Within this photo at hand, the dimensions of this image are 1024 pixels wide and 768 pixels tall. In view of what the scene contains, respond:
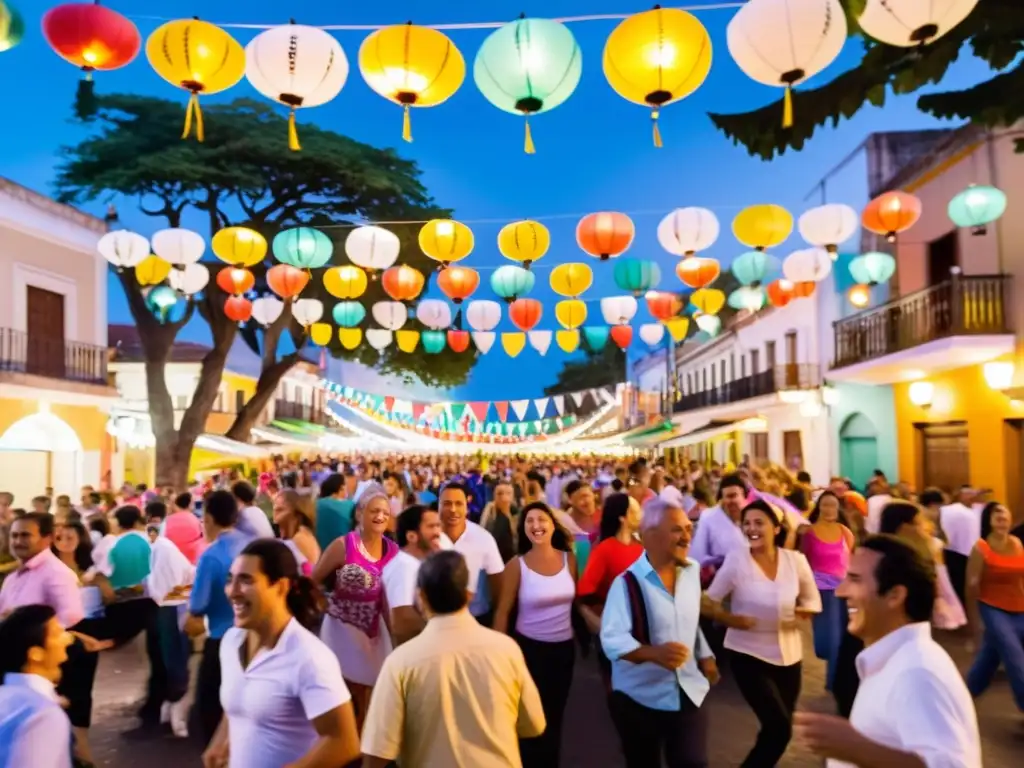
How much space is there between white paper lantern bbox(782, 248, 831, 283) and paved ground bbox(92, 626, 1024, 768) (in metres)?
7.41

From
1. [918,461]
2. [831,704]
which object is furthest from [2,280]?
[918,461]

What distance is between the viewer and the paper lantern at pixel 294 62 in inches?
266

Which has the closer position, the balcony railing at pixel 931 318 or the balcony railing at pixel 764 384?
the balcony railing at pixel 931 318

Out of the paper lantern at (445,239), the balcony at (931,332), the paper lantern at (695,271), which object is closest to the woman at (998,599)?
the paper lantern at (445,239)

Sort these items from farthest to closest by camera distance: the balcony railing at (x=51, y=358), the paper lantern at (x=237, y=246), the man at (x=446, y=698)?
the balcony railing at (x=51, y=358) < the paper lantern at (x=237, y=246) < the man at (x=446, y=698)

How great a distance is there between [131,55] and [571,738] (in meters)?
6.42

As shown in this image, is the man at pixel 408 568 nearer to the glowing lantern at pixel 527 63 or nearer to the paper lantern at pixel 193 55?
the glowing lantern at pixel 527 63

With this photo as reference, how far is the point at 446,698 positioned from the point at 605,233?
8.98m

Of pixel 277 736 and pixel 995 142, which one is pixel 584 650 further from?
pixel 995 142

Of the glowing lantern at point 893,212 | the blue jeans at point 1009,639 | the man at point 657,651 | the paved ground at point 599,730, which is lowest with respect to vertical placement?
the paved ground at point 599,730

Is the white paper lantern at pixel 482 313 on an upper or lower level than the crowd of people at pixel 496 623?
upper

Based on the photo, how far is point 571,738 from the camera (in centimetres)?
580

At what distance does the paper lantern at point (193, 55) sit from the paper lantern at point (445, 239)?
467 centimetres

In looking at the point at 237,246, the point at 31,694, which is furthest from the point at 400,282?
the point at 31,694
